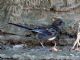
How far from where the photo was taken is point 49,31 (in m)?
4.63

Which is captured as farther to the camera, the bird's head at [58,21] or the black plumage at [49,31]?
the bird's head at [58,21]

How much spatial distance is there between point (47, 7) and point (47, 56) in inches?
38.4

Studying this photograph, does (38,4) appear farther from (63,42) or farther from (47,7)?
(63,42)

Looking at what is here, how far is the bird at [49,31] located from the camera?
4.58 m

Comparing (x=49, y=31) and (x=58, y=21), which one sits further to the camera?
(x=58, y=21)

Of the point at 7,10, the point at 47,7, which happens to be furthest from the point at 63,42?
the point at 7,10

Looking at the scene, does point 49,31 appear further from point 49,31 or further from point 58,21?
point 58,21

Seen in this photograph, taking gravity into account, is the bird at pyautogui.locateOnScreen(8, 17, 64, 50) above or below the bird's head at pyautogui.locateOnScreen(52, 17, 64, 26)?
below

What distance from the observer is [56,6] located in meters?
4.93

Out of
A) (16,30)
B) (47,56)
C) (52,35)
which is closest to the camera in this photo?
(47,56)

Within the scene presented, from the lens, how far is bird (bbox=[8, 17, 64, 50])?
15.0 ft

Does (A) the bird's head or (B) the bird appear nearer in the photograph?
(B) the bird

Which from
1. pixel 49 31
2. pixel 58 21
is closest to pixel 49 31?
pixel 49 31

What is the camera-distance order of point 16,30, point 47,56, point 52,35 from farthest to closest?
point 16,30
point 52,35
point 47,56
